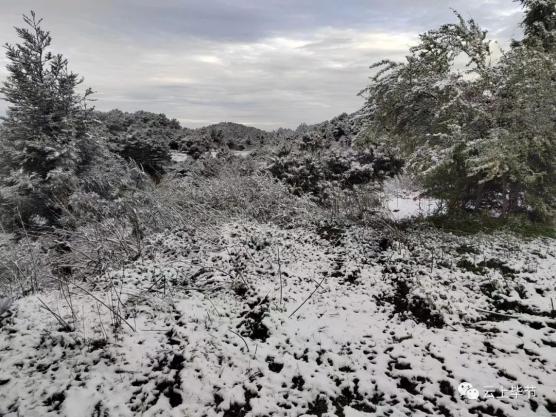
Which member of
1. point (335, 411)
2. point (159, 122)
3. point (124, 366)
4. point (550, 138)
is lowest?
point (335, 411)

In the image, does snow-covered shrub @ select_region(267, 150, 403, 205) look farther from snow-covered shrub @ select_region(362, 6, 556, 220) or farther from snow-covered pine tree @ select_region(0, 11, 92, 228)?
snow-covered pine tree @ select_region(0, 11, 92, 228)

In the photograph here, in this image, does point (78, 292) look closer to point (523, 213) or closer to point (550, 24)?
point (523, 213)

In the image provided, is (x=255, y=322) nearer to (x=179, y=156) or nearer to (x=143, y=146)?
(x=143, y=146)

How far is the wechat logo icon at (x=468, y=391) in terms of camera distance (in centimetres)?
298

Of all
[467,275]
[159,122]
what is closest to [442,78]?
[467,275]

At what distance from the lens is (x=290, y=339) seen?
150 inches

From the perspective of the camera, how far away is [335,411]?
294 centimetres

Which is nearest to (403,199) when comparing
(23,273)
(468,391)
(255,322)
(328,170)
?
(328,170)

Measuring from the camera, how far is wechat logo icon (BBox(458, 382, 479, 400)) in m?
2.98

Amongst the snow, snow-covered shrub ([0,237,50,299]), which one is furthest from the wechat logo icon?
the snow

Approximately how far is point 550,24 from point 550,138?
326 centimetres

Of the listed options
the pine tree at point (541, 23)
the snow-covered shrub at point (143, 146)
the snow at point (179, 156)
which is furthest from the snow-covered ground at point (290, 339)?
the snow at point (179, 156)

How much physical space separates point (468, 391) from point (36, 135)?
1242 cm

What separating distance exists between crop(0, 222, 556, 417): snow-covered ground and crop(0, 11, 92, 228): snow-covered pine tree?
6.98 meters
